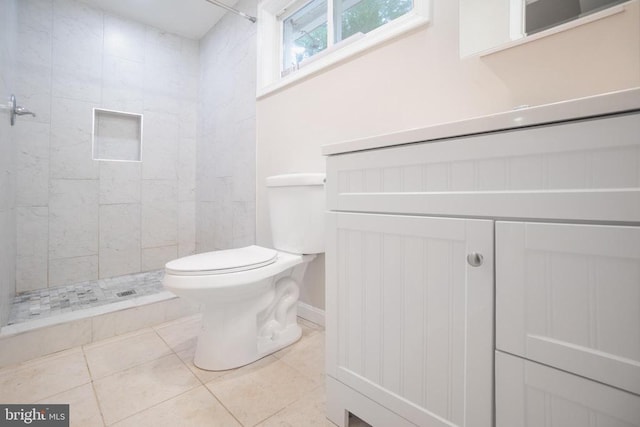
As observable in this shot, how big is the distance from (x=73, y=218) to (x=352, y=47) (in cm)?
228

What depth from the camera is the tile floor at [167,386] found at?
0.92 m

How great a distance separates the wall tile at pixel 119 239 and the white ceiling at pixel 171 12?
1529mm

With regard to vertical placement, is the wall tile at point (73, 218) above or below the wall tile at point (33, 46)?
below

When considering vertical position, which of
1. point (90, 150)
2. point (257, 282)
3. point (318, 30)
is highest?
point (318, 30)

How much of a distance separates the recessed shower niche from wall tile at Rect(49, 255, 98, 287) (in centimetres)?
79

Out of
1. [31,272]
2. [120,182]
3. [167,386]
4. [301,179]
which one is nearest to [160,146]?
[120,182]

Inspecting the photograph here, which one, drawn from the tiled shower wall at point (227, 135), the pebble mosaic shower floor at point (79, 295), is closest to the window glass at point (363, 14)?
the tiled shower wall at point (227, 135)

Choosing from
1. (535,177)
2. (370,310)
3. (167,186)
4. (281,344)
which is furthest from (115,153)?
(535,177)

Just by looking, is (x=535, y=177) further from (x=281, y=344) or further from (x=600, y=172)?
(x=281, y=344)

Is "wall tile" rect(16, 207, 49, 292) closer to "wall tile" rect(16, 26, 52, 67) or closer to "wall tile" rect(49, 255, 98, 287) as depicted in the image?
"wall tile" rect(49, 255, 98, 287)

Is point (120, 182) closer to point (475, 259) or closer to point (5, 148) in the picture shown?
point (5, 148)

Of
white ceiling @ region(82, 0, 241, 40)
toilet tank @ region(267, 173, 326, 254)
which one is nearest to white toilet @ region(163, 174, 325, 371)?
toilet tank @ region(267, 173, 326, 254)

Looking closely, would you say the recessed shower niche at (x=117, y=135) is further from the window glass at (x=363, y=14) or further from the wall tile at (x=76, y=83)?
→ the window glass at (x=363, y=14)

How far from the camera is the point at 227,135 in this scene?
2311 mm
